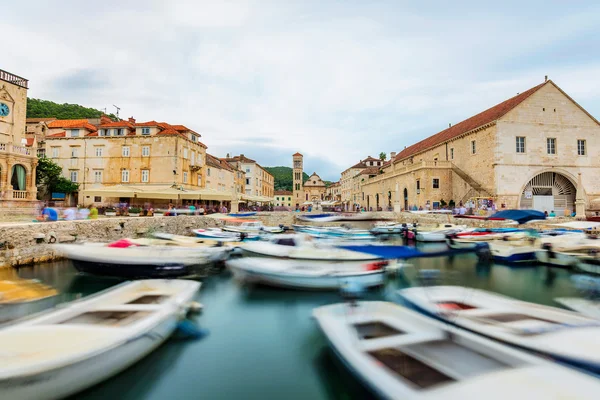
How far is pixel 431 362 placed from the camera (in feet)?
14.4

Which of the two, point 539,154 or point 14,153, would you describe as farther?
point 539,154

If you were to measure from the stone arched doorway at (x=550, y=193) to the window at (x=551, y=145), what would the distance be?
6.99ft

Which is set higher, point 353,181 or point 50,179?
point 353,181

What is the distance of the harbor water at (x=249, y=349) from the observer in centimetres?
480

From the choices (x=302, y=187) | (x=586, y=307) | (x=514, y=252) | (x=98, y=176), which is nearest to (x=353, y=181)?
(x=302, y=187)

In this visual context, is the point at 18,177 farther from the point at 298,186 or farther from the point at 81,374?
the point at 298,186

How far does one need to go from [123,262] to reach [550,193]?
1432 inches

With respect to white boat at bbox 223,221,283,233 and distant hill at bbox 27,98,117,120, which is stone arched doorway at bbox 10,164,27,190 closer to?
white boat at bbox 223,221,283,233

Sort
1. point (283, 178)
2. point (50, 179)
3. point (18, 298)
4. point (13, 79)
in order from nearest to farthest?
point (18, 298), point (13, 79), point (50, 179), point (283, 178)

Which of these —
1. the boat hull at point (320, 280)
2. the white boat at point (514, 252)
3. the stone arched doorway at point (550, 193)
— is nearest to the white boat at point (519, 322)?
the boat hull at point (320, 280)

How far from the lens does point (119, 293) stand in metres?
7.12

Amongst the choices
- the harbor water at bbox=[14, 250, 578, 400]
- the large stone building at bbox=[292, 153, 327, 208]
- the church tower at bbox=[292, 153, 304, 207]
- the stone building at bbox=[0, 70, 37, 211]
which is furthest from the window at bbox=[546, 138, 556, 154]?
the church tower at bbox=[292, 153, 304, 207]

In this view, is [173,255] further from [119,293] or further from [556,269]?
[556,269]

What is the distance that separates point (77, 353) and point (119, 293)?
3.41 metres
